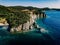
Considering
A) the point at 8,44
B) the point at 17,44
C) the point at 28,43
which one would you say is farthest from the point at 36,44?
the point at 8,44

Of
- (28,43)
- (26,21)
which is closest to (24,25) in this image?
(26,21)

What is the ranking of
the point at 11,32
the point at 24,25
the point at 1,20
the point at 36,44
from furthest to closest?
A: 1. the point at 1,20
2. the point at 24,25
3. the point at 11,32
4. the point at 36,44

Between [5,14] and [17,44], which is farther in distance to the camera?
[5,14]

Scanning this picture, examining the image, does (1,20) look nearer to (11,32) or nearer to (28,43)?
(11,32)

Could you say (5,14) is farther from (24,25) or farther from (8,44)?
(8,44)

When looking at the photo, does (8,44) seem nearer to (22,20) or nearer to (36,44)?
(36,44)

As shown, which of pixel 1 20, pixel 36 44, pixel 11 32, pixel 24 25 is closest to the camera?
pixel 36 44

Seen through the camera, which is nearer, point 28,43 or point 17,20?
point 28,43

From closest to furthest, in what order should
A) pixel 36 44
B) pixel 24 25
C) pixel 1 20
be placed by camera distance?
pixel 36 44 < pixel 24 25 < pixel 1 20
